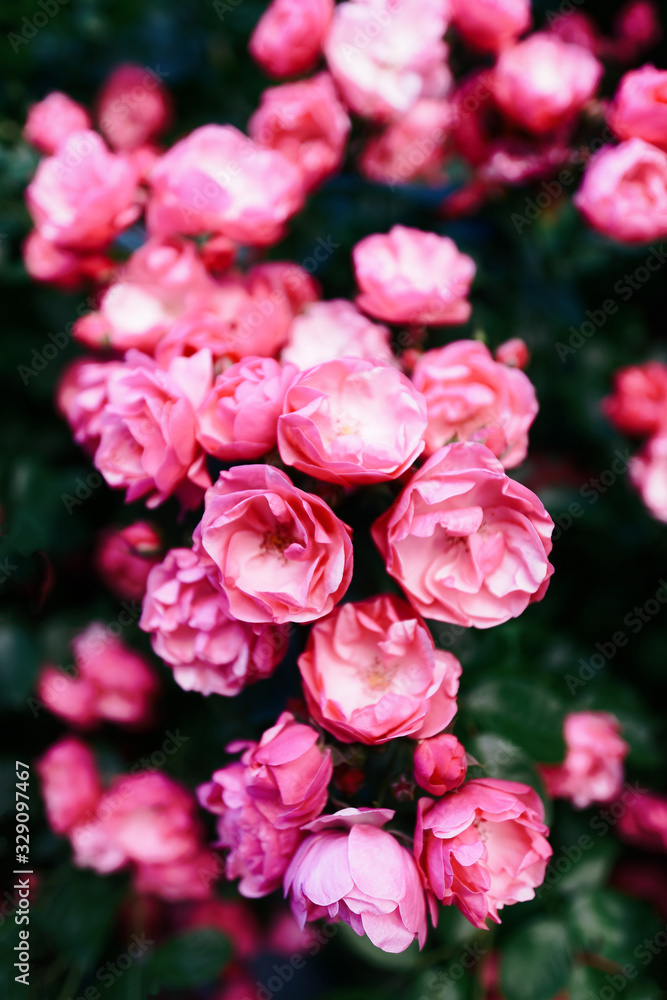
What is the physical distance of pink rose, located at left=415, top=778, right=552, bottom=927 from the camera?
686 millimetres

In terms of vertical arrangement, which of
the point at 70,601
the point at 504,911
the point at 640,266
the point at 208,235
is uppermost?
the point at 208,235

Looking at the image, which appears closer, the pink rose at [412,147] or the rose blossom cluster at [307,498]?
the rose blossom cluster at [307,498]

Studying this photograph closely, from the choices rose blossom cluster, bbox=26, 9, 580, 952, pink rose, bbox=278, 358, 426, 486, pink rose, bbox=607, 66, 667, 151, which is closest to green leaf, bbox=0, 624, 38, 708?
rose blossom cluster, bbox=26, 9, 580, 952

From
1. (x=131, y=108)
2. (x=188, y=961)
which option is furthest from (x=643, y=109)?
(x=188, y=961)

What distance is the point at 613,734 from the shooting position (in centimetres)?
122

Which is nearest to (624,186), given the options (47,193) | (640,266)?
(640,266)

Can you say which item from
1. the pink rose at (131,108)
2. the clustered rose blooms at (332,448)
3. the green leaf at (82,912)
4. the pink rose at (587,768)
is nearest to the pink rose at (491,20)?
the clustered rose blooms at (332,448)

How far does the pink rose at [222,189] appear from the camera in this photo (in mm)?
1011

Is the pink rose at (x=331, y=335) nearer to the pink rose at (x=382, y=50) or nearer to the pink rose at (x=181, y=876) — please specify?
the pink rose at (x=382, y=50)

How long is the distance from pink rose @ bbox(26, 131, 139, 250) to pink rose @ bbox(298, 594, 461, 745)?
69 centimetres

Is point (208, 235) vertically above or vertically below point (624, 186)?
above

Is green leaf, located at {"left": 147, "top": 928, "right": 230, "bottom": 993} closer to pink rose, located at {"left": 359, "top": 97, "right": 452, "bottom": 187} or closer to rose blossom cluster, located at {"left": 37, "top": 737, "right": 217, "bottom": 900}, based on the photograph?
rose blossom cluster, located at {"left": 37, "top": 737, "right": 217, "bottom": 900}

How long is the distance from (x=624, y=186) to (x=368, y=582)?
738mm

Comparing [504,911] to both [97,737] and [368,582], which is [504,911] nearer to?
[368,582]
